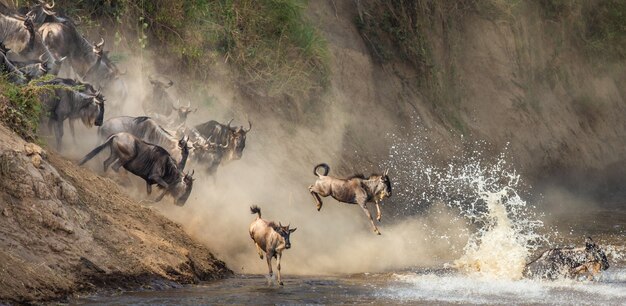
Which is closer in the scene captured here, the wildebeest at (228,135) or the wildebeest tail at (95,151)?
the wildebeest tail at (95,151)

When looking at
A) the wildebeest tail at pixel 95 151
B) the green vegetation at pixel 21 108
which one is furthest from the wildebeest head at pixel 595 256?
the green vegetation at pixel 21 108

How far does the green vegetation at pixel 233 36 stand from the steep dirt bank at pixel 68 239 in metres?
6.21

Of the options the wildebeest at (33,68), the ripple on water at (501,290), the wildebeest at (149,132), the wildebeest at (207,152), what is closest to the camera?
the ripple on water at (501,290)

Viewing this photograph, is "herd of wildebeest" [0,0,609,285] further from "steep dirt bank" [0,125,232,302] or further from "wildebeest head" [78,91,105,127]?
"steep dirt bank" [0,125,232,302]

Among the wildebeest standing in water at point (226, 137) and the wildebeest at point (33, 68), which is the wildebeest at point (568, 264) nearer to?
the wildebeest standing in water at point (226, 137)

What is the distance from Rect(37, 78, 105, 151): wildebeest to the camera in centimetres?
1678

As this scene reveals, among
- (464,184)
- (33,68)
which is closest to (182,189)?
(33,68)

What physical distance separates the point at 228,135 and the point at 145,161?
337cm

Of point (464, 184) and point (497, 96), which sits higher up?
point (497, 96)

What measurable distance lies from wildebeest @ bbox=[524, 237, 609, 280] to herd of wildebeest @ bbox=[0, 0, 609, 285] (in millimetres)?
13

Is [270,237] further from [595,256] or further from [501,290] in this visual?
[595,256]

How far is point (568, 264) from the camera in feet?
52.1

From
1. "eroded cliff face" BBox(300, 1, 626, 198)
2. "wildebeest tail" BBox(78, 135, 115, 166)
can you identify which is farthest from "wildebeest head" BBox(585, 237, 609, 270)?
"eroded cliff face" BBox(300, 1, 626, 198)

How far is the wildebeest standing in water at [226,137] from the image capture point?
19875 mm
